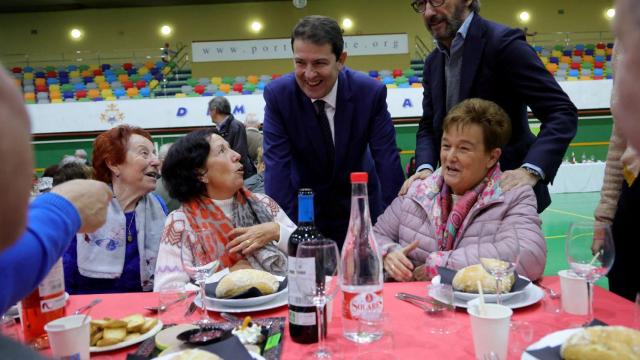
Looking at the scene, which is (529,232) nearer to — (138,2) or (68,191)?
(68,191)

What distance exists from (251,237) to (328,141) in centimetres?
90

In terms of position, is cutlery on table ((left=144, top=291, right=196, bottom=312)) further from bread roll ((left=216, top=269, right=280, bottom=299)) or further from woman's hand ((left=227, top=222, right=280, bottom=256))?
woman's hand ((left=227, top=222, right=280, bottom=256))

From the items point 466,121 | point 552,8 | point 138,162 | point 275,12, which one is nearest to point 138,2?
point 275,12

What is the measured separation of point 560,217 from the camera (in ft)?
26.0

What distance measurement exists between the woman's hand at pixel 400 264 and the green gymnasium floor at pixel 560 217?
3298 millimetres

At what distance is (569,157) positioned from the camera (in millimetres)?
11742

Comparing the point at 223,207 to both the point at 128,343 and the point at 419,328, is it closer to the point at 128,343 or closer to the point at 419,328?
the point at 128,343

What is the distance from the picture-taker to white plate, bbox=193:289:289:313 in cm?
154

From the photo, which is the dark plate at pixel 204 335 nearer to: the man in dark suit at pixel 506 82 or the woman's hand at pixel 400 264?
the woman's hand at pixel 400 264

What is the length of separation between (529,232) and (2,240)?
1744mm

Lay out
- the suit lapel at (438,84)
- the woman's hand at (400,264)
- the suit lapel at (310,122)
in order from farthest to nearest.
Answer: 1. the suit lapel at (310,122)
2. the suit lapel at (438,84)
3. the woman's hand at (400,264)

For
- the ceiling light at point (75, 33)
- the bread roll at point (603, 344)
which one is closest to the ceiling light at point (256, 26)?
the ceiling light at point (75, 33)

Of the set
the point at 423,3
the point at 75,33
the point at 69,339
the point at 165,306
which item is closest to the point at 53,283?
the point at 69,339

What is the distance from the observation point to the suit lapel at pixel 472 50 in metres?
2.46
